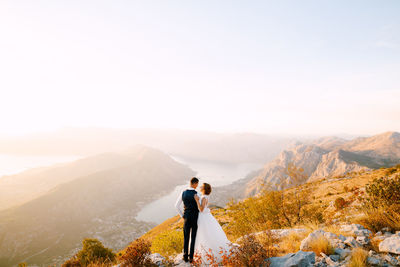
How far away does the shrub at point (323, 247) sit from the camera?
6250 millimetres

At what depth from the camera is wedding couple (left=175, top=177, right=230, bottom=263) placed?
7234 mm

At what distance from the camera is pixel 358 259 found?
533 cm

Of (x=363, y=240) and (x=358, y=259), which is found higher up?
(x=358, y=259)

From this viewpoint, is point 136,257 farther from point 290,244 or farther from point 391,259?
point 391,259

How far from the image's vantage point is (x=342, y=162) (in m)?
151

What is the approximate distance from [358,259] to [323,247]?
3.39 ft

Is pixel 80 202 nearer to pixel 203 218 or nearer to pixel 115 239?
pixel 115 239

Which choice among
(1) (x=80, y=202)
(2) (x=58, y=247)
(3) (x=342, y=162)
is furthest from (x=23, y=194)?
(3) (x=342, y=162)

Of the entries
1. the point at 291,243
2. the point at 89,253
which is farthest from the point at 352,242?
the point at 89,253

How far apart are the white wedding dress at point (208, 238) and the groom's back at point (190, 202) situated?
311 mm

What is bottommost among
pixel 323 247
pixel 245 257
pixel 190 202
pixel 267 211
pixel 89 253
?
pixel 89 253

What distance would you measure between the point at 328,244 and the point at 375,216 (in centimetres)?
345

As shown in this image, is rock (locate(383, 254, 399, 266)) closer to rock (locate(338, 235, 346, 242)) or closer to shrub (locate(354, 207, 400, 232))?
rock (locate(338, 235, 346, 242))


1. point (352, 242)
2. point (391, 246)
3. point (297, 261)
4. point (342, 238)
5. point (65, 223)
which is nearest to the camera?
point (391, 246)
